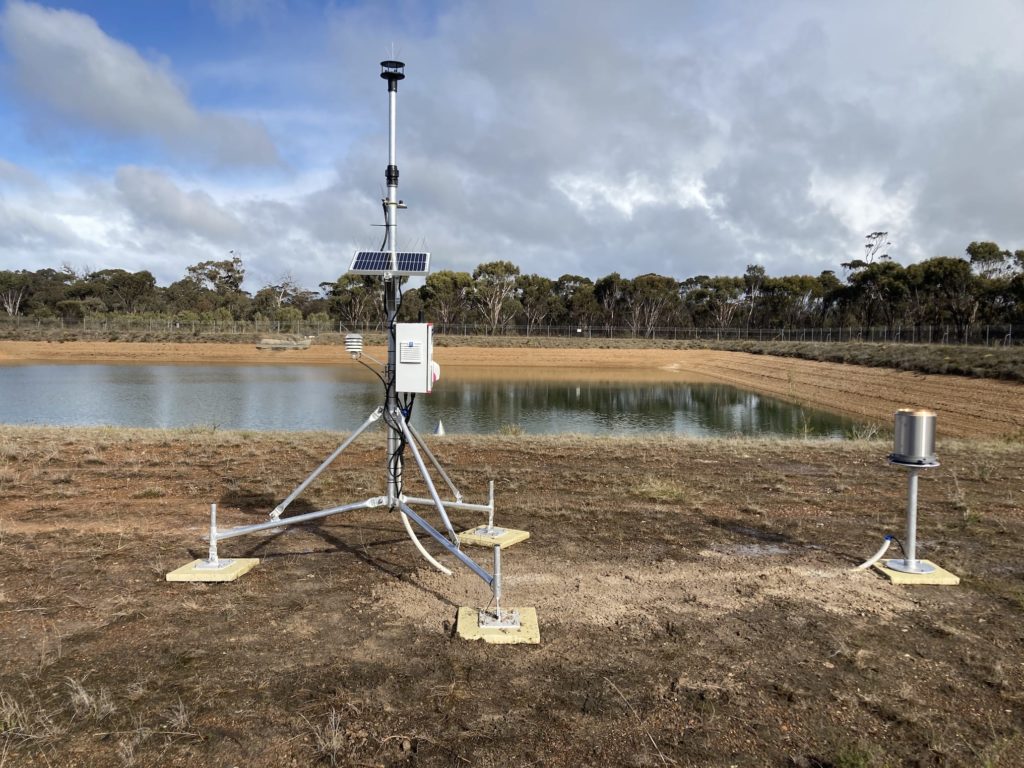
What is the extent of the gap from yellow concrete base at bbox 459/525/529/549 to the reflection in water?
10.8 meters

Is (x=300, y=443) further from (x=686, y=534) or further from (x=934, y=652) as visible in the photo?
(x=934, y=652)

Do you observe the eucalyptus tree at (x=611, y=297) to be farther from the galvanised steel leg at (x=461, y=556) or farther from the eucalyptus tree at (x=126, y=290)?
the galvanised steel leg at (x=461, y=556)

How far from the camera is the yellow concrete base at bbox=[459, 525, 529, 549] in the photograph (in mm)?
5717

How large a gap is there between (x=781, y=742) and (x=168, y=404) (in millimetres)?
25233

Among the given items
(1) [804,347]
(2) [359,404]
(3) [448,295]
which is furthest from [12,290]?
(1) [804,347]

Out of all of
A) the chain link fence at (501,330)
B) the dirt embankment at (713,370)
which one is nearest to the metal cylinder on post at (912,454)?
the dirt embankment at (713,370)

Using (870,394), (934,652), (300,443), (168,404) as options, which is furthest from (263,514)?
(870,394)

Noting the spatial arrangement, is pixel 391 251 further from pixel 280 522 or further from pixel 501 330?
pixel 501 330

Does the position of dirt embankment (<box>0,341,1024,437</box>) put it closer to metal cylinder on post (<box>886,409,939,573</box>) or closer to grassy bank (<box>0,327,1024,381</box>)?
grassy bank (<box>0,327,1024,381</box>)

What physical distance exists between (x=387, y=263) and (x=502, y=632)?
3.01m

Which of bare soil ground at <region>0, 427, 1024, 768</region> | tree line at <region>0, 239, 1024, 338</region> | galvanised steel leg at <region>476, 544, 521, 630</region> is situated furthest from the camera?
tree line at <region>0, 239, 1024, 338</region>

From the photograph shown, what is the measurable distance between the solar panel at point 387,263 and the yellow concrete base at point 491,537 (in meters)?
2.25

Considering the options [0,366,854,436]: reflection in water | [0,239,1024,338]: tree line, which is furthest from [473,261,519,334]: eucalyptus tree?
[0,366,854,436]: reflection in water

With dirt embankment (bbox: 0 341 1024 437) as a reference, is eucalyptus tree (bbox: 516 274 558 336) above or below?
above
